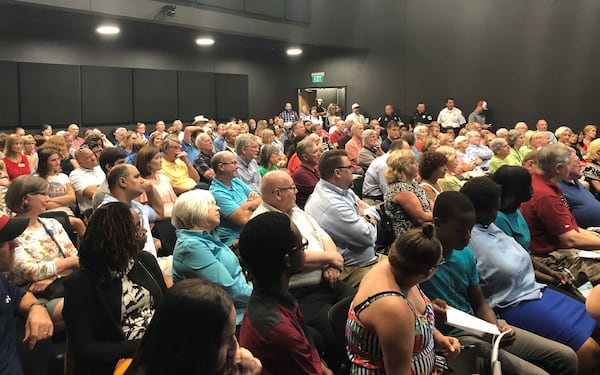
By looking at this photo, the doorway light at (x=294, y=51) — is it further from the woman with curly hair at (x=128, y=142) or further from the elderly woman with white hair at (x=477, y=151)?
the woman with curly hair at (x=128, y=142)

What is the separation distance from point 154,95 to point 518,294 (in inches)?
502

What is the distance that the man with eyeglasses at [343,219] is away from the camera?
11.6 ft

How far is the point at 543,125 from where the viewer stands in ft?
38.1

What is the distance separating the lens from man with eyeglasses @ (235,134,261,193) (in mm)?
5492

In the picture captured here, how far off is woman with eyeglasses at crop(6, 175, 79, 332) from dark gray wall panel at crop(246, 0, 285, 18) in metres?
10.1

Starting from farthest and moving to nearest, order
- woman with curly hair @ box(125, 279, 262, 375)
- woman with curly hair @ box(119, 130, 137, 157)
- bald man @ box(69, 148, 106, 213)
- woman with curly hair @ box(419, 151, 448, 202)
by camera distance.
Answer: woman with curly hair @ box(119, 130, 137, 157) < bald man @ box(69, 148, 106, 213) < woman with curly hair @ box(419, 151, 448, 202) < woman with curly hair @ box(125, 279, 262, 375)

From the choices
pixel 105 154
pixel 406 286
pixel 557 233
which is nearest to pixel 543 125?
pixel 557 233

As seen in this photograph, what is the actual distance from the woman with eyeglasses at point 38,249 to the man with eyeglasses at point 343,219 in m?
1.58

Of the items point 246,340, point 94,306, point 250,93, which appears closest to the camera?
point 246,340

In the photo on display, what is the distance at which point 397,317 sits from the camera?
183cm

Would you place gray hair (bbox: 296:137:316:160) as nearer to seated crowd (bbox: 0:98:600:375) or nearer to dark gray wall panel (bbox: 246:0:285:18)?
seated crowd (bbox: 0:98:600:375)

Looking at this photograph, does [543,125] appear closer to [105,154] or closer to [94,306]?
[105,154]

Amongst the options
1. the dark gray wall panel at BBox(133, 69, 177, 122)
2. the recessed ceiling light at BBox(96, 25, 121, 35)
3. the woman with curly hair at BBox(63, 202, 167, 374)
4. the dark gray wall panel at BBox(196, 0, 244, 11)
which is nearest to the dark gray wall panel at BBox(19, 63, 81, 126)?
the recessed ceiling light at BBox(96, 25, 121, 35)

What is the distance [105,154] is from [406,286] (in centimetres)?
331
